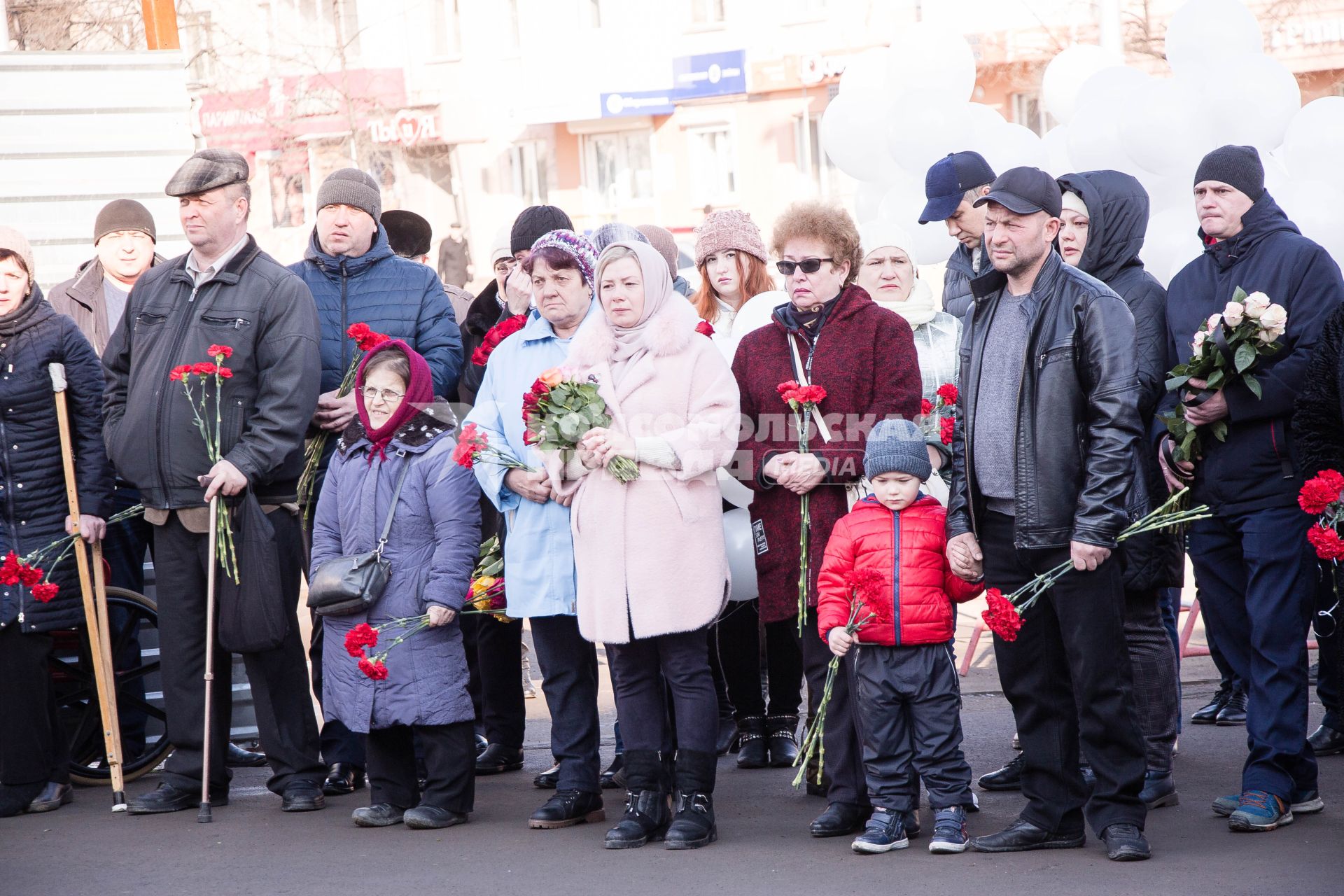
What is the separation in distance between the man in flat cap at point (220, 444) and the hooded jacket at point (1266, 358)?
3.48 m

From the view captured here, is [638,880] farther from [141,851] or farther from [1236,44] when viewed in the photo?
[1236,44]

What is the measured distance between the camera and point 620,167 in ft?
116

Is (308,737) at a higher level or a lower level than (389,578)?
lower

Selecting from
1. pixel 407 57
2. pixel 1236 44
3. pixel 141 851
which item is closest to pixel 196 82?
pixel 407 57

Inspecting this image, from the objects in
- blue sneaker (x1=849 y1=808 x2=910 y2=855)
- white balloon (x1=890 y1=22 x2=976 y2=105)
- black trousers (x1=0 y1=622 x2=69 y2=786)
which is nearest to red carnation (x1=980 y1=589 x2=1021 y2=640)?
blue sneaker (x1=849 y1=808 x2=910 y2=855)

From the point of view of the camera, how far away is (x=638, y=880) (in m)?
5.11

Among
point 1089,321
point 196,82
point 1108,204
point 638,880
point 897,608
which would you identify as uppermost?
point 196,82

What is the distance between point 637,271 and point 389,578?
4.91 feet

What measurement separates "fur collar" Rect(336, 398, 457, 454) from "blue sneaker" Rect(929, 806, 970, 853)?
235 cm

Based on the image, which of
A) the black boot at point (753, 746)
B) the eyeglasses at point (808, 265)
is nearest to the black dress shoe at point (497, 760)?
the black boot at point (753, 746)

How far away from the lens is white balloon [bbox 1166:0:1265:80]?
898 centimetres

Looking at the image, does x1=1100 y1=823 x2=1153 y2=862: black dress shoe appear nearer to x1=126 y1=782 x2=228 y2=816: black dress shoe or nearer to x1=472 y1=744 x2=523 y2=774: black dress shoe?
x1=472 y1=744 x2=523 y2=774: black dress shoe

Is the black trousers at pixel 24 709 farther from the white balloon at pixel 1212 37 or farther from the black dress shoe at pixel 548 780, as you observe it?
the white balloon at pixel 1212 37

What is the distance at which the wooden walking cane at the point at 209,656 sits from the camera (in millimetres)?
6066
